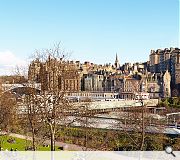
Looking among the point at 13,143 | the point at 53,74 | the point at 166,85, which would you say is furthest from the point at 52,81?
the point at 166,85

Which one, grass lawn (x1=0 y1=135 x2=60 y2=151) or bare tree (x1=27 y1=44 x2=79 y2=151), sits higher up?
bare tree (x1=27 y1=44 x2=79 y2=151)

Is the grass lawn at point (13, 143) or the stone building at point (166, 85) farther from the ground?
the stone building at point (166, 85)

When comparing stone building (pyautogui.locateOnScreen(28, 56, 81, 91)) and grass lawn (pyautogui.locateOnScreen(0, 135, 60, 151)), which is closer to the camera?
stone building (pyautogui.locateOnScreen(28, 56, 81, 91))

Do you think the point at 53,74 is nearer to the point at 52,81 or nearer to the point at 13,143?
the point at 52,81

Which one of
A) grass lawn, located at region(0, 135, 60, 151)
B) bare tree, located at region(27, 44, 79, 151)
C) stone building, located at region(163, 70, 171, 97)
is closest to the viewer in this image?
bare tree, located at region(27, 44, 79, 151)

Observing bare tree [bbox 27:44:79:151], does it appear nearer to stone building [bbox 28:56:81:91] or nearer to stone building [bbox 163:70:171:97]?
stone building [bbox 28:56:81:91]

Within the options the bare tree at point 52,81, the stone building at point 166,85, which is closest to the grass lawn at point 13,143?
the bare tree at point 52,81

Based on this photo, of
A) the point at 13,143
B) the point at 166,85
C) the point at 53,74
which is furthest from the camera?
the point at 166,85

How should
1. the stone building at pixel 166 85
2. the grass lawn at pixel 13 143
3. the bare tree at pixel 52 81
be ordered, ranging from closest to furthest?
the bare tree at pixel 52 81, the grass lawn at pixel 13 143, the stone building at pixel 166 85

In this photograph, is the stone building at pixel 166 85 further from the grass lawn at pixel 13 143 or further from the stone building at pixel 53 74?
the stone building at pixel 53 74

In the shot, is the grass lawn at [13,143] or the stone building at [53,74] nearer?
the stone building at [53,74]

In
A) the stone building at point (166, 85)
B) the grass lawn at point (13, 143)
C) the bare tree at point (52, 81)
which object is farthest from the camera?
the stone building at point (166, 85)

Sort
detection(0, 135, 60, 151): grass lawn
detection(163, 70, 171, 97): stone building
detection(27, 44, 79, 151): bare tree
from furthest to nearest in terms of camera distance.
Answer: detection(163, 70, 171, 97): stone building
detection(0, 135, 60, 151): grass lawn
detection(27, 44, 79, 151): bare tree

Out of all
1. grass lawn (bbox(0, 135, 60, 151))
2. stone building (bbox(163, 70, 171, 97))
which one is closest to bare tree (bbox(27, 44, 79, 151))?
grass lawn (bbox(0, 135, 60, 151))
